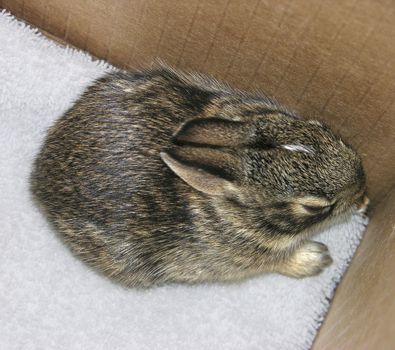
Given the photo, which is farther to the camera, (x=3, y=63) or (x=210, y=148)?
(x=3, y=63)

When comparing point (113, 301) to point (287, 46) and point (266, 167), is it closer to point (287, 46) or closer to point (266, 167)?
point (266, 167)

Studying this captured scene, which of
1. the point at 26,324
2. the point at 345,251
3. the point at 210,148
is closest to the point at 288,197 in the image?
the point at 210,148

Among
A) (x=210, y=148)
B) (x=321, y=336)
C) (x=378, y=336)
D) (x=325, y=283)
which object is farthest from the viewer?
(x=325, y=283)

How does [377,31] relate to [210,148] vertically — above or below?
above

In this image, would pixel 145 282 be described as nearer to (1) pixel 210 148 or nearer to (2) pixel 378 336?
(1) pixel 210 148

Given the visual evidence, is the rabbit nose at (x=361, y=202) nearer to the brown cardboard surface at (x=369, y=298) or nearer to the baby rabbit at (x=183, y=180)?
the baby rabbit at (x=183, y=180)

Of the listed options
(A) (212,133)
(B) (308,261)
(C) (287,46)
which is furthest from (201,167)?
(B) (308,261)

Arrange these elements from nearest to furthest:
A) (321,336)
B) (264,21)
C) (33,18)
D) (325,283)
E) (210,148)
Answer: (210,148)
(264,21)
(321,336)
(325,283)
(33,18)
